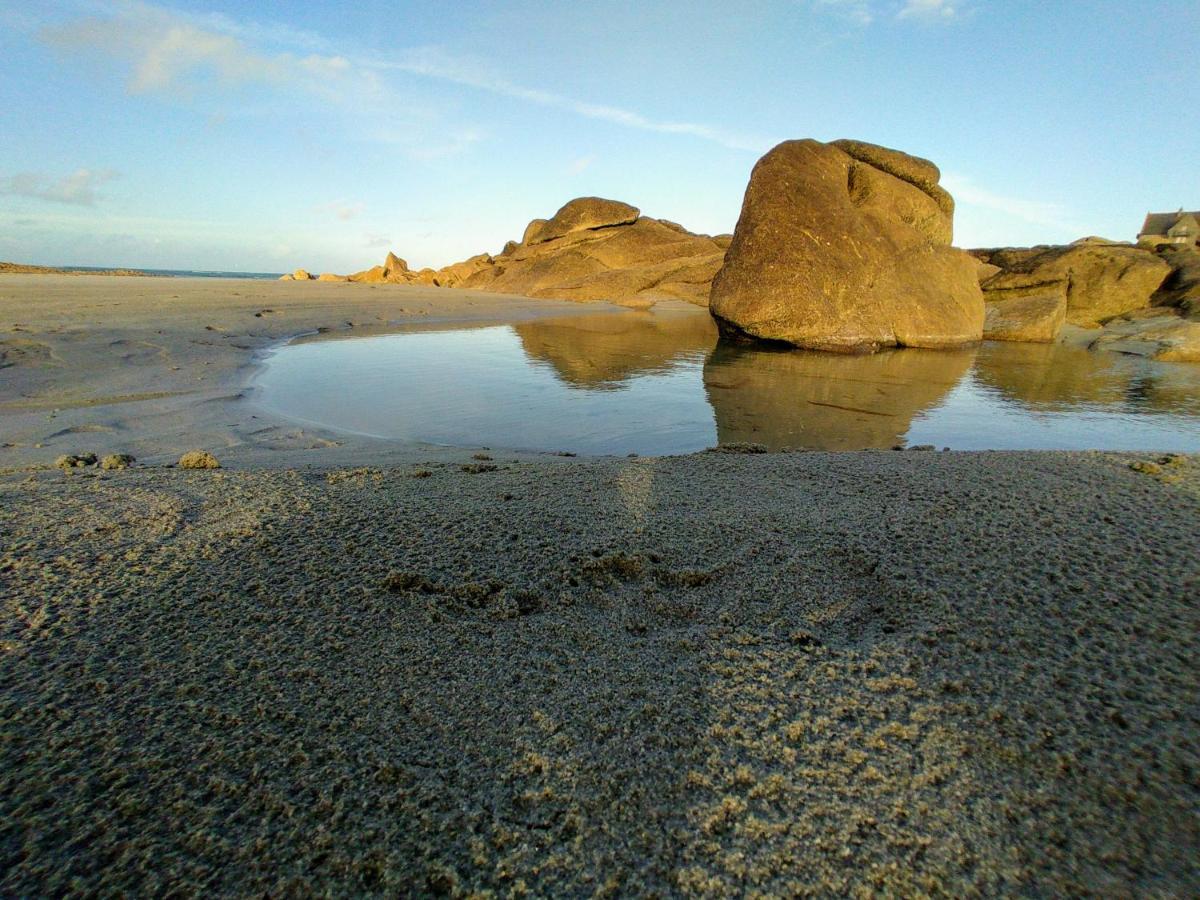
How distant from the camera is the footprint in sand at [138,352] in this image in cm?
537

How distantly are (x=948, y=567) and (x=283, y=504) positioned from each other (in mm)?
1827

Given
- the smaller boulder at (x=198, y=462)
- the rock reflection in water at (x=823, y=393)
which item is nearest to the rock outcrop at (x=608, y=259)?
the rock reflection in water at (x=823, y=393)

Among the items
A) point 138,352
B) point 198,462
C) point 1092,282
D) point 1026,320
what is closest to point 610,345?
point 138,352

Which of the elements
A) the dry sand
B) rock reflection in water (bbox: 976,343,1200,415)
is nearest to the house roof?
rock reflection in water (bbox: 976,343,1200,415)

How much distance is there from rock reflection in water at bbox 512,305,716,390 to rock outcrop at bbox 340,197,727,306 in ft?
19.9

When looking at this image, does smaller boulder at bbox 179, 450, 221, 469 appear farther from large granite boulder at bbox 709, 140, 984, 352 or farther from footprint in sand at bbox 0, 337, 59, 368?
large granite boulder at bbox 709, 140, 984, 352

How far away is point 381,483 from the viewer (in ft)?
7.14

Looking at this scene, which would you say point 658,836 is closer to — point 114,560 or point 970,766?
point 970,766

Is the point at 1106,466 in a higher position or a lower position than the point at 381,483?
higher

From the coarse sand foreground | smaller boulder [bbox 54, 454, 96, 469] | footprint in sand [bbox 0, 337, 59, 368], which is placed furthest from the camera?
footprint in sand [bbox 0, 337, 59, 368]

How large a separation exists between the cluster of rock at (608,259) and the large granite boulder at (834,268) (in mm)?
10872

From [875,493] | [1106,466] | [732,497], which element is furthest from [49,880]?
[1106,466]

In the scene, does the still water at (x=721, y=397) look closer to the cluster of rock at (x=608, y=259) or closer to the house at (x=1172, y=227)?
the cluster of rock at (x=608, y=259)

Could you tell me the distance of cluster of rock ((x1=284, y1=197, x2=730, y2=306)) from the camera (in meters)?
21.1
